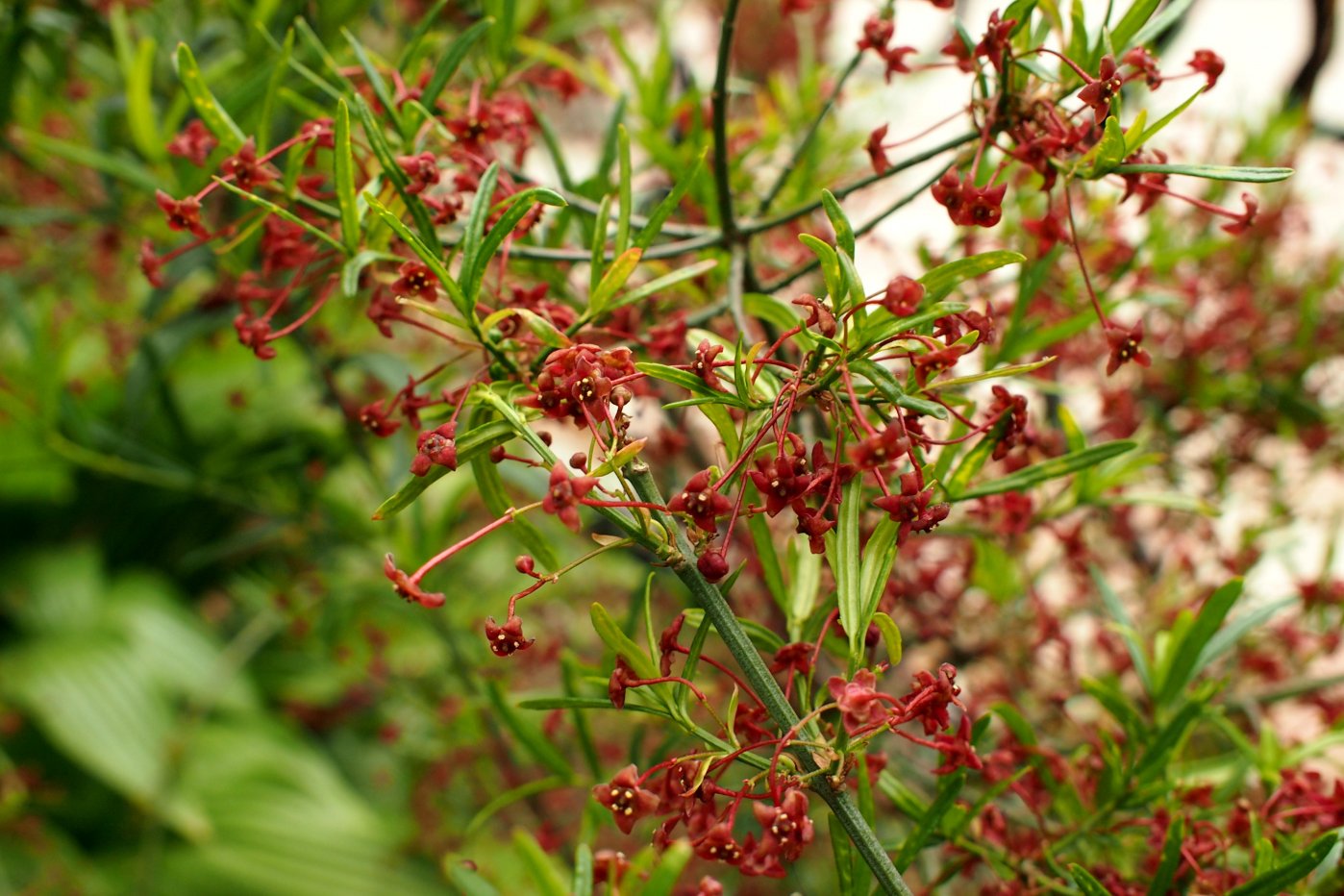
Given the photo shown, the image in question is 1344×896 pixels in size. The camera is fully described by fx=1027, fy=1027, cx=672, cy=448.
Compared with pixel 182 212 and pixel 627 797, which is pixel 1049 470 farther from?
pixel 182 212

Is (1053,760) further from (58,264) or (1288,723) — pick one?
(58,264)

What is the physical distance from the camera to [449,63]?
0.55 m

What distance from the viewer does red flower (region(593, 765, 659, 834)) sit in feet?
1.18

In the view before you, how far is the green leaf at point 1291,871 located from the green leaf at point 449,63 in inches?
20.3

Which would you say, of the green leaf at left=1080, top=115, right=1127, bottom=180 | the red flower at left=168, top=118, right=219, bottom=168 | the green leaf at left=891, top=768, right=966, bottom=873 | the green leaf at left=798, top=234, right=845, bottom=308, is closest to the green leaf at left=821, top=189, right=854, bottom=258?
the green leaf at left=798, top=234, right=845, bottom=308

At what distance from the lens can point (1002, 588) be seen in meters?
0.83

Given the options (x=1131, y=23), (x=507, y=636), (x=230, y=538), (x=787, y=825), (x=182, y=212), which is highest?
(x=230, y=538)

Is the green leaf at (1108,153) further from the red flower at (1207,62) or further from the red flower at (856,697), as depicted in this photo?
the red flower at (856,697)

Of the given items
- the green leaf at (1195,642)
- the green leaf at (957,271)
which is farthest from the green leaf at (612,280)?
the green leaf at (1195,642)

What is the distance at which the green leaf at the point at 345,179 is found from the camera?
0.42m

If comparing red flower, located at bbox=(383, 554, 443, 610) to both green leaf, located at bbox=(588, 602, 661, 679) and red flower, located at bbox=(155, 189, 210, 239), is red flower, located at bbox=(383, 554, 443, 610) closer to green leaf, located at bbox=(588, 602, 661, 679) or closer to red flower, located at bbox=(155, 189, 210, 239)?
green leaf, located at bbox=(588, 602, 661, 679)

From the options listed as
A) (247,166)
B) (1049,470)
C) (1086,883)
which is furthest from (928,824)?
(247,166)

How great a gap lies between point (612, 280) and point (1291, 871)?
35 cm

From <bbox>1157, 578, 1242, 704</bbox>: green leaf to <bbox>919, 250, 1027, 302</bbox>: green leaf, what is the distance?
24cm
